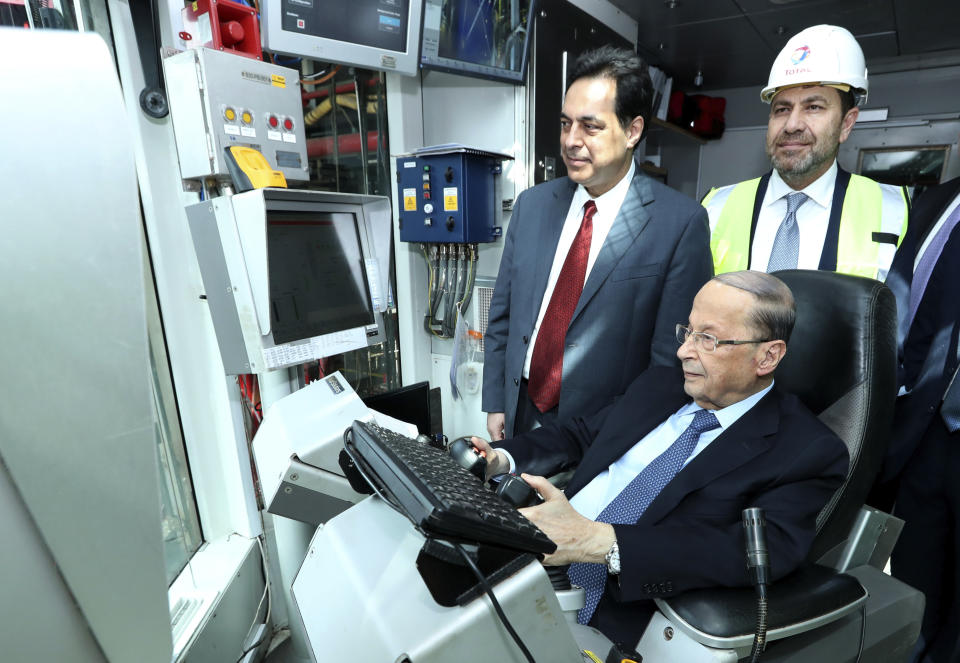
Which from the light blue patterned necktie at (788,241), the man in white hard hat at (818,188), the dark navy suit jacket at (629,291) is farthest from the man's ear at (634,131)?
the light blue patterned necktie at (788,241)

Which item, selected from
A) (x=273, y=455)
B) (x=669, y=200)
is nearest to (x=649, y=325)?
(x=669, y=200)

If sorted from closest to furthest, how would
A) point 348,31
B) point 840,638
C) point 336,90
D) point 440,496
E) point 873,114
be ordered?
point 440,496
point 840,638
point 348,31
point 336,90
point 873,114

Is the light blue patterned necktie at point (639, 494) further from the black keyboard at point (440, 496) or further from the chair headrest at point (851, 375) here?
the black keyboard at point (440, 496)

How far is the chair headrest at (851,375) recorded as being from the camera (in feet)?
3.99

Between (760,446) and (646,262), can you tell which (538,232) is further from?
(760,446)

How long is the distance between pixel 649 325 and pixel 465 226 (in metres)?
0.99

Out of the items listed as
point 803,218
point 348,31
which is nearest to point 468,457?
point 803,218

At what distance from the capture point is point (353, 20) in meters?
1.90

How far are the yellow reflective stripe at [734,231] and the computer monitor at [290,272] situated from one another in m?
1.20

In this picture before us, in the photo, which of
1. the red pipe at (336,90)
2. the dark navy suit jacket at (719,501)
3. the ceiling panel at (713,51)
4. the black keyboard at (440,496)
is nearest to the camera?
the black keyboard at (440,496)

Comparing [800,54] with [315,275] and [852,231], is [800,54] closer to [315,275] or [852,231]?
[852,231]

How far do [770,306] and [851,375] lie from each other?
0.25 metres

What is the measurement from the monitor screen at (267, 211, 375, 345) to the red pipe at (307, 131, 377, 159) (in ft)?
2.32

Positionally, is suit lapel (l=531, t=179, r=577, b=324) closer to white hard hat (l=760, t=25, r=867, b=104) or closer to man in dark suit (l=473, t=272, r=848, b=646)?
man in dark suit (l=473, t=272, r=848, b=646)
